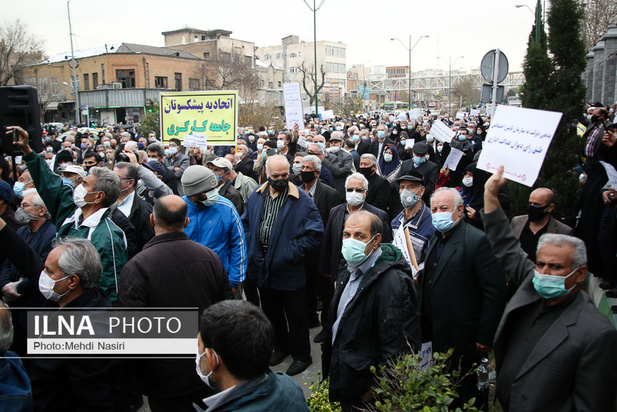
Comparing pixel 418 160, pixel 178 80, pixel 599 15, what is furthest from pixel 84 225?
pixel 178 80

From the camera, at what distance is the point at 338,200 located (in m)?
6.63

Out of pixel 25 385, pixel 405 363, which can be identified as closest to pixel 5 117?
pixel 25 385

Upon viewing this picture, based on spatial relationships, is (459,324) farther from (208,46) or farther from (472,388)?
(208,46)

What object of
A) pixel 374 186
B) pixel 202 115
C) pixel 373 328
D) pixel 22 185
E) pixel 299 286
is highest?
pixel 202 115

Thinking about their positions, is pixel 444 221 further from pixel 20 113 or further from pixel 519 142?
pixel 20 113

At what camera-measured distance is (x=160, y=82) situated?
5772cm

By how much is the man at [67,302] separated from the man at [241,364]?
3.86ft

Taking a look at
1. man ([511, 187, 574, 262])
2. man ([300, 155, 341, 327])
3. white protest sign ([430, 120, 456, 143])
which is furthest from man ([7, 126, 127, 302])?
white protest sign ([430, 120, 456, 143])

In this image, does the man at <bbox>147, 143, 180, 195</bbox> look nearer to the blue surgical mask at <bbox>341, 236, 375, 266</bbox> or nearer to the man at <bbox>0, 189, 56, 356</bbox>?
the man at <bbox>0, 189, 56, 356</bbox>

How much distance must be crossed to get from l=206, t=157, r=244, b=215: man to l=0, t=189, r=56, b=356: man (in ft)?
7.99

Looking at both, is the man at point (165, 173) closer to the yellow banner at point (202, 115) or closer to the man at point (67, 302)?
the yellow banner at point (202, 115)

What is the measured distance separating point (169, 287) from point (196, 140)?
6532 mm

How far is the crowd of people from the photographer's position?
2475 millimetres

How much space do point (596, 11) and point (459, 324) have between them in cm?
3001
